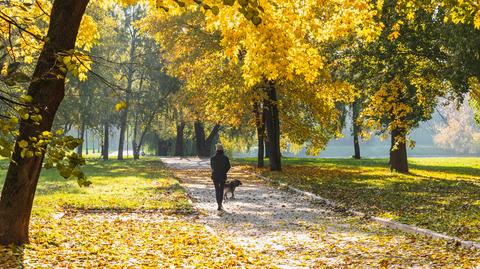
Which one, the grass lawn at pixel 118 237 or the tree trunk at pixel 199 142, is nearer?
the grass lawn at pixel 118 237

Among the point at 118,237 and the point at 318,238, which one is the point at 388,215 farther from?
the point at 118,237

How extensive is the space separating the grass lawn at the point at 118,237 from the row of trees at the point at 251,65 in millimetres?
981

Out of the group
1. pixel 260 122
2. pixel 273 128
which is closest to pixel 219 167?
pixel 273 128

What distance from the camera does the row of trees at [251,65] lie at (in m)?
5.00

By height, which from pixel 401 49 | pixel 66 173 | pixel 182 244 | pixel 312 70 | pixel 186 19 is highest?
pixel 186 19

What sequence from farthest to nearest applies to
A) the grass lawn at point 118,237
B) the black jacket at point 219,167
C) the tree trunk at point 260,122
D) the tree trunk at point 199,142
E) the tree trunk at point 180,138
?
the tree trunk at point 180,138 → the tree trunk at point 199,142 → the tree trunk at point 260,122 → the black jacket at point 219,167 → the grass lawn at point 118,237

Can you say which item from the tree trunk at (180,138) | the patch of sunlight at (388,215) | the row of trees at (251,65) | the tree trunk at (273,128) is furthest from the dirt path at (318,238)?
the tree trunk at (180,138)

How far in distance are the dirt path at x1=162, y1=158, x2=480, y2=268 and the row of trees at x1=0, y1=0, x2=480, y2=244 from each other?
11.6ft

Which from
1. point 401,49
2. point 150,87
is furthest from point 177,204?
point 150,87

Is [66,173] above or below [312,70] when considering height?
below

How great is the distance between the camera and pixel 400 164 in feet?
104

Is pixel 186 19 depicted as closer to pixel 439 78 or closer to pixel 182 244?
pixel 439 78

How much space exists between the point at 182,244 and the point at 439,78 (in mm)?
16958

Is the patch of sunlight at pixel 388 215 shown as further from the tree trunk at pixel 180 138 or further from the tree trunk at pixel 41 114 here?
the tree trunk at pixel 180 138
